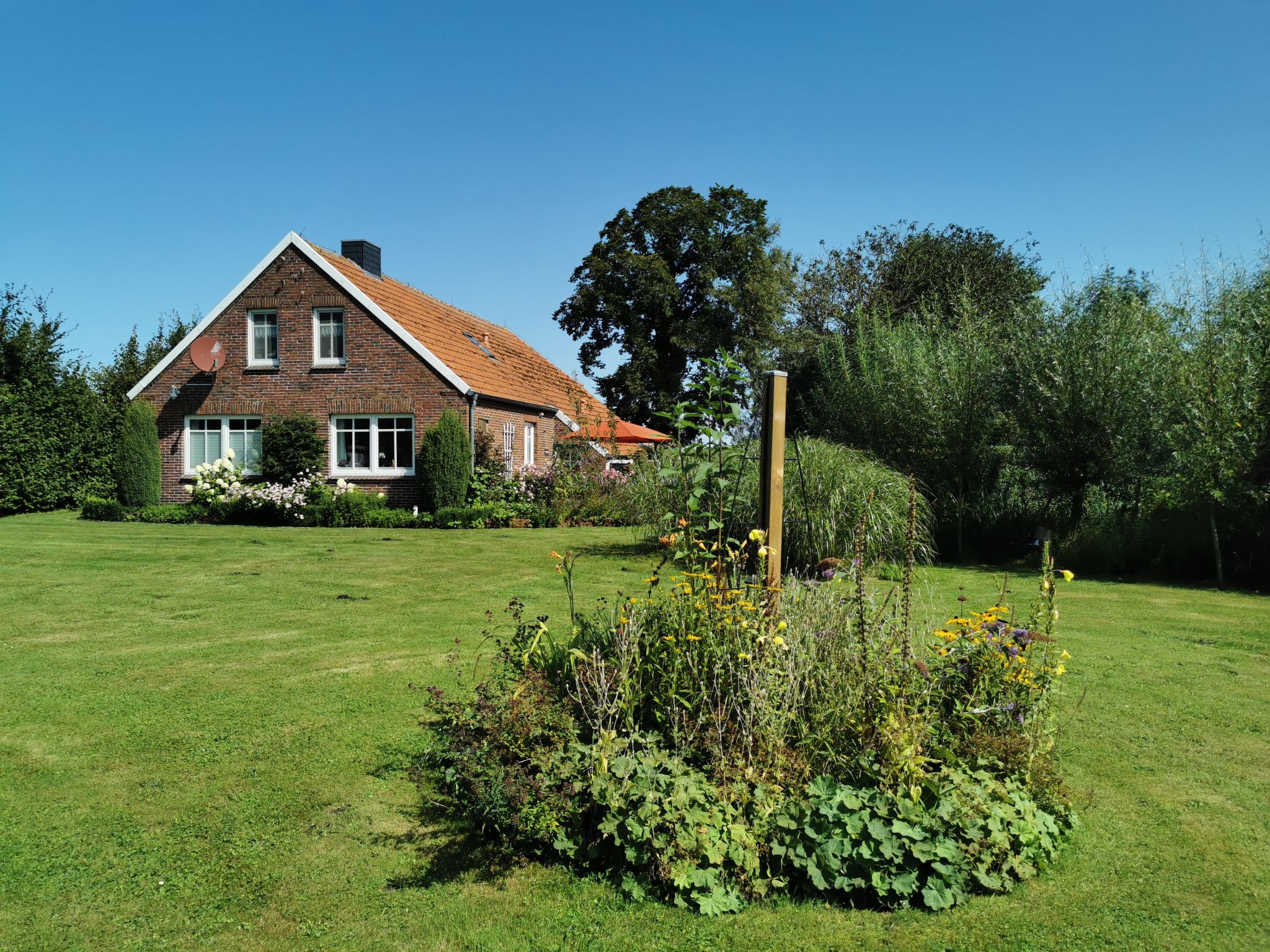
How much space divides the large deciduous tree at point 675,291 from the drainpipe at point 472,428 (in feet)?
46.6

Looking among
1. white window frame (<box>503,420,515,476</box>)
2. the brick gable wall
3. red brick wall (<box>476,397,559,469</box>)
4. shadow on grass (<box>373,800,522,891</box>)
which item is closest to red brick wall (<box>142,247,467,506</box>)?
the brick gable wall

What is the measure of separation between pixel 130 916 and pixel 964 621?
4.00 metres

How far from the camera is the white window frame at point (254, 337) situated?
67.7 ft

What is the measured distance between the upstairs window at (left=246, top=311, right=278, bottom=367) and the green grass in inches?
535

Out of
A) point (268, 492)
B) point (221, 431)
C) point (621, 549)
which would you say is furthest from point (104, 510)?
point (621, 549)

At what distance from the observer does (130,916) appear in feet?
10.4

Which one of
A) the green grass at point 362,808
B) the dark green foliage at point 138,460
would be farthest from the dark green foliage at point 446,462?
the green grass at point 362,808

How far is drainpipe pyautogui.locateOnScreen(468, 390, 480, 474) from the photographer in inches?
763

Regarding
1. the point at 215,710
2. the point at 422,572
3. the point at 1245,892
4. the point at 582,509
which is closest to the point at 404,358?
the point at 582,509

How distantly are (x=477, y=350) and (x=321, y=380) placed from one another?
5.09 metres

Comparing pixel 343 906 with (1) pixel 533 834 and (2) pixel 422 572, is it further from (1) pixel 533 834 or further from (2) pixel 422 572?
(2) pixel 422 572

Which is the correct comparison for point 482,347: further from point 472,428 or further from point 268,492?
point 268,492

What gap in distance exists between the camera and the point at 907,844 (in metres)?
3.24

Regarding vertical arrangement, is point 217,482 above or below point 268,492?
above
